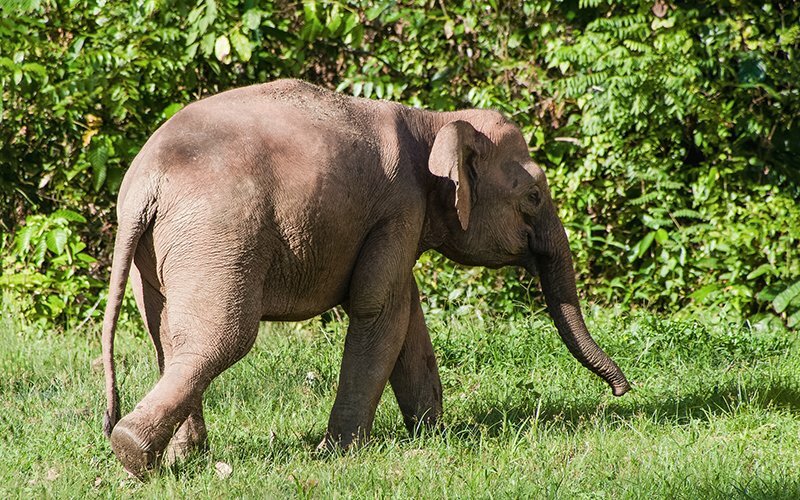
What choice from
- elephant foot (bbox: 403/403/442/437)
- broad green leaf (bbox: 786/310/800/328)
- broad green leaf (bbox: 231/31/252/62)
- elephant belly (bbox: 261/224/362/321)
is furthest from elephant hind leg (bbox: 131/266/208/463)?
broad green leaf (bbox: 786/310/800/328)

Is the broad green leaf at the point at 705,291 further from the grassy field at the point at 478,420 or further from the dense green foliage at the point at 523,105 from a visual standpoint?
the grassy field at the point at 478,420

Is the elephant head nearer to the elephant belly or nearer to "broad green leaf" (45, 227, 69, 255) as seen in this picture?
the elephant belly

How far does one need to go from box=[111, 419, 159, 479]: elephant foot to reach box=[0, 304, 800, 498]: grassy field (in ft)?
0.30

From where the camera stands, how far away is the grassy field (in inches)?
203

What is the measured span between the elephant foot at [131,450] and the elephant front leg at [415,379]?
1.79 meters

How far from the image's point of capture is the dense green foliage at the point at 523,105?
9.65m

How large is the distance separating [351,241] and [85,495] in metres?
1.72

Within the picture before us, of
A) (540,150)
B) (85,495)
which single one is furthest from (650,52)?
(85,495)

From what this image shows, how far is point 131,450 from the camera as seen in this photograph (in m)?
5.05

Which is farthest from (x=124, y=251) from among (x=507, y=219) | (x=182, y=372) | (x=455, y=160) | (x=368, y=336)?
(x=507, y=219)

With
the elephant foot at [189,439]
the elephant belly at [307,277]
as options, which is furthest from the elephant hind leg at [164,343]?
the elephant belly at [307,277]

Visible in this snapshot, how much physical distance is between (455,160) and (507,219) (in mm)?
697

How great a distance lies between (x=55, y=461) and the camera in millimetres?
5617

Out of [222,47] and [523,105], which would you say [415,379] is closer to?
[222,47]
